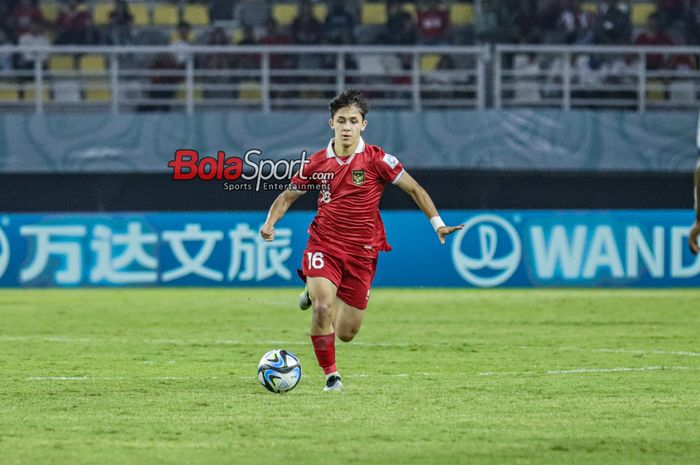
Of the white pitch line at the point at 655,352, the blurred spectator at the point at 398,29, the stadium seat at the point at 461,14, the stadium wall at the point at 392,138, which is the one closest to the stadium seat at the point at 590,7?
the stadium seat at the point at 461,14

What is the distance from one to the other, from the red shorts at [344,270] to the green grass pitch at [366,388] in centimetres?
62

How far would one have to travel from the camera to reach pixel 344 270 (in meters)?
9.09

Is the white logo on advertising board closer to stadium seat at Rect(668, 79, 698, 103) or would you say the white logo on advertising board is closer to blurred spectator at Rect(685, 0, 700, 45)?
stadium seat at Rect(668, 79, 698, 103)

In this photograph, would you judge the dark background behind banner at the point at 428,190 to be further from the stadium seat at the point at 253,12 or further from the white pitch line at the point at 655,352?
the white pitch line at the point at 655,352

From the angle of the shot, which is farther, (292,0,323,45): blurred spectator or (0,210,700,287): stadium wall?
→ (292,0,323,45): blurred spectator

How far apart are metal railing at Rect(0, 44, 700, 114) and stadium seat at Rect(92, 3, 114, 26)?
705 millimetres

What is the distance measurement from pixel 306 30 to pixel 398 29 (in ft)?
5.47

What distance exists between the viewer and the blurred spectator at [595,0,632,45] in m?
24.4

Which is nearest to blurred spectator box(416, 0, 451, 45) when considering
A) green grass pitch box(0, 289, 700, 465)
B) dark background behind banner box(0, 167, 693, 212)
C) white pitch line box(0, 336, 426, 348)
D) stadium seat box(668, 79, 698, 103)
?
dark background behind banner box(0, 167, 693, 212)

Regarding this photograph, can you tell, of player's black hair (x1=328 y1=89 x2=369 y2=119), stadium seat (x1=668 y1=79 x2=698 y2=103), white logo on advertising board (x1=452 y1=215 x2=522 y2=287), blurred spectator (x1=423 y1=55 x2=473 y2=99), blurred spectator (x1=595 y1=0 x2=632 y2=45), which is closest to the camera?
player's black hair (x1=328 y1=89 x2=369 y2=119)

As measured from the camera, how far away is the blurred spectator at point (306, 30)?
24.1 metres

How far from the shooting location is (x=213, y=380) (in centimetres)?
962

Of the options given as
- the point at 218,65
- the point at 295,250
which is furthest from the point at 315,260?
the point at 218,65

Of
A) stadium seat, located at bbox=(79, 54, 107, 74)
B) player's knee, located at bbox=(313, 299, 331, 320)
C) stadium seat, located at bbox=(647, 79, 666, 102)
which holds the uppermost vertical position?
stadium seat, located at bbox=(79, 54, 107, 74)
